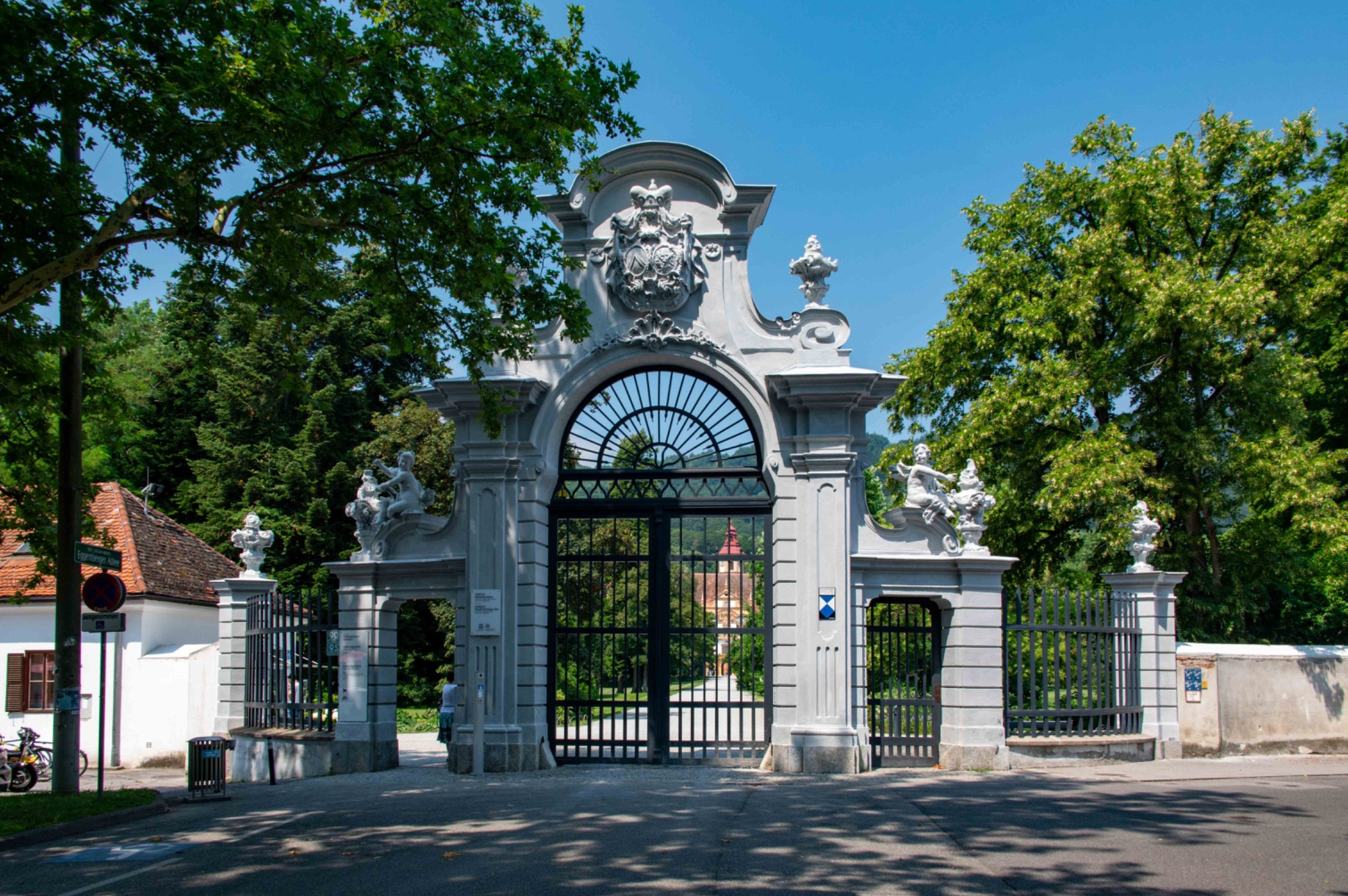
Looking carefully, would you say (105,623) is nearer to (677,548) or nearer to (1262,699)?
(677,548)

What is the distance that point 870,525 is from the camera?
51.1 feet

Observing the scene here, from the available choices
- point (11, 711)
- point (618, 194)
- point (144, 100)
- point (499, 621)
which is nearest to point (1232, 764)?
point (499, 621)

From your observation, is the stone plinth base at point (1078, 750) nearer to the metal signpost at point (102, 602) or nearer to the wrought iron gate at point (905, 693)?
the wrought iron gate at point (905, 693)

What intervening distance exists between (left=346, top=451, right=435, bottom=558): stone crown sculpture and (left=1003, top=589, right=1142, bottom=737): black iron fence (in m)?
8.74

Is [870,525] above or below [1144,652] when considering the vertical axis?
above

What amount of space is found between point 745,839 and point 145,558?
1822cm

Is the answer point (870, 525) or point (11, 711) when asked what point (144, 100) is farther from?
point (11, 711)

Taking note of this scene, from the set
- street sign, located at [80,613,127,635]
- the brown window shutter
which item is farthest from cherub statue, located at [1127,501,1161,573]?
the brown window shutter

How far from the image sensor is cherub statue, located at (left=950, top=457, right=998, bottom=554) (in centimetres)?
1526

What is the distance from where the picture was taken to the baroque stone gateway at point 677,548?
1510cm

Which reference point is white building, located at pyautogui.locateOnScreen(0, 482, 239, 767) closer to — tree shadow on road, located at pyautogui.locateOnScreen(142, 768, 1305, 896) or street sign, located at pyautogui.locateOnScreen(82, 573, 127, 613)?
street sign, located at pyautogui.locateOnScreen(82, 573, 127, 613)

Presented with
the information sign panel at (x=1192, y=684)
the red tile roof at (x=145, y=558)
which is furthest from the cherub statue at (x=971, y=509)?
the red tile roof at (x=145, y=558)

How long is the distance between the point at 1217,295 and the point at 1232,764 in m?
8.44

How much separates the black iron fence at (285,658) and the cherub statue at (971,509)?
9.29 meters
